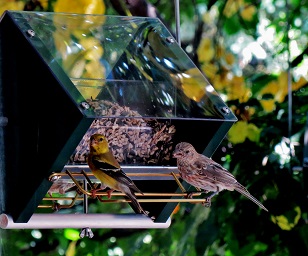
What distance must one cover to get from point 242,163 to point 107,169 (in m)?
2.14

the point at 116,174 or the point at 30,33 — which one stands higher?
the point at 30,33

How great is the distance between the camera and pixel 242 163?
4648 mm

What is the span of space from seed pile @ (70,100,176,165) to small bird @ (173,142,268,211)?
135 millimetres

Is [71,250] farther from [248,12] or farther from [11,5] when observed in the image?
[248,12]

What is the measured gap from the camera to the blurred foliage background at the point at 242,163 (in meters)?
4.61

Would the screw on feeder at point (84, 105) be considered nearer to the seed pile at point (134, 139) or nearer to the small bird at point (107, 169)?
the small bird at point (107, 169)

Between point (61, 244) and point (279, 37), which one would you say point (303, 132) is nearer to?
point (279, 37)

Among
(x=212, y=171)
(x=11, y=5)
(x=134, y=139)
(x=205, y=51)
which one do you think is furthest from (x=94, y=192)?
(x=205, y=51)

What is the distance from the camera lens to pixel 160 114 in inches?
101

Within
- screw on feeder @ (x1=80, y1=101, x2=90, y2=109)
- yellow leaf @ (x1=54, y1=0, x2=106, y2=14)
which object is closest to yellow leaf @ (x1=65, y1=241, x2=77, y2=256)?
yellow leaf @ (x1=54, y1=0, x2=106, y2=14)

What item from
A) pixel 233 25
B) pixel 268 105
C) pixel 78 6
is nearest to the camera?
pixel 78 6

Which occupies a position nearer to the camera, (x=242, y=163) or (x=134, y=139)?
(x=134, y=139)

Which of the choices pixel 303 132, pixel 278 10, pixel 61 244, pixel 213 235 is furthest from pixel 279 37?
pixel 61 244

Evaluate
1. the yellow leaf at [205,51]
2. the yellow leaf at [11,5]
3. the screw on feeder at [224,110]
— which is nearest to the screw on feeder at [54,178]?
the screw on feeder at [224,110]
